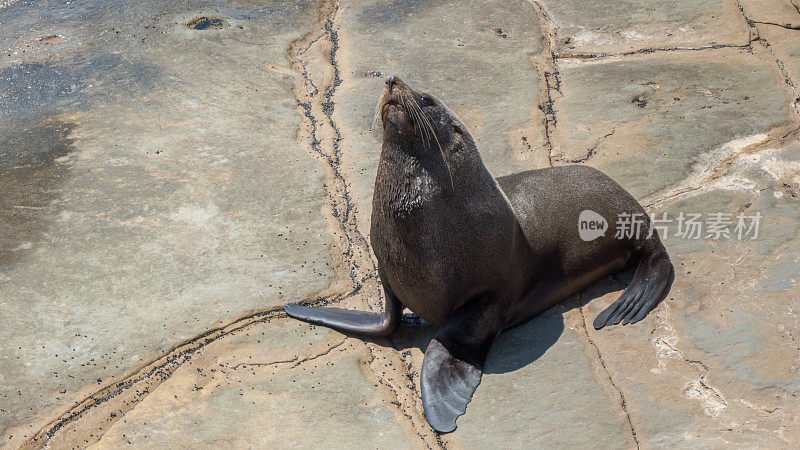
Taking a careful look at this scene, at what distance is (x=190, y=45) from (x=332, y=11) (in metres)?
1.69

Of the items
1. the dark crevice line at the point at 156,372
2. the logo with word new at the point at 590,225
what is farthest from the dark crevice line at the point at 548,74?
the dark crevice line at the point at 156,372

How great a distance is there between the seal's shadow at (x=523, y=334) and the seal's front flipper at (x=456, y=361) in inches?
→ 3.3

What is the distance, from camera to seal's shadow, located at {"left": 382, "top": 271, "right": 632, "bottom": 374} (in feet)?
15.3

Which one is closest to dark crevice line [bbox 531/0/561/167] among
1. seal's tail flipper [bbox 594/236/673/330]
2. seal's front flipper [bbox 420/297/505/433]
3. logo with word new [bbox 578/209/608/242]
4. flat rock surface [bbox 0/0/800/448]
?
flat rock surface [bbox 0/0/800/448]

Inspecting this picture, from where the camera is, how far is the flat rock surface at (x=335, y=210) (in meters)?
Result: 4.34

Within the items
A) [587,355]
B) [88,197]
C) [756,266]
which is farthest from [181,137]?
[756,266]

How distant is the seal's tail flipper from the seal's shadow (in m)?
0.14

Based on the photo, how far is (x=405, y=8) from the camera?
9.09 m

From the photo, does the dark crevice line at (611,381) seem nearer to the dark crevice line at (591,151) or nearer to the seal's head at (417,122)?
the seal's head at (417,122)

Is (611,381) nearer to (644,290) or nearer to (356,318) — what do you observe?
(644,290)

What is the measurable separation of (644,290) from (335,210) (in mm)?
2319

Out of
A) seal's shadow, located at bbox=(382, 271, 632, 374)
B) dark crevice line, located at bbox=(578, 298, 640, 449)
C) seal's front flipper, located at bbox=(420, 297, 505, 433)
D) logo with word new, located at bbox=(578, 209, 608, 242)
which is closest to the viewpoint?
dark crevice line, located at bbox=(578, 298, 640, 449)

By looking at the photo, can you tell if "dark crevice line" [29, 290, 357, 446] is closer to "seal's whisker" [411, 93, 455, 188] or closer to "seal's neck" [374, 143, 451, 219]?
"seal's neck" [374, 143, 451, 219]

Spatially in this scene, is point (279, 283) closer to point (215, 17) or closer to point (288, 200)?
point (288, 200)
